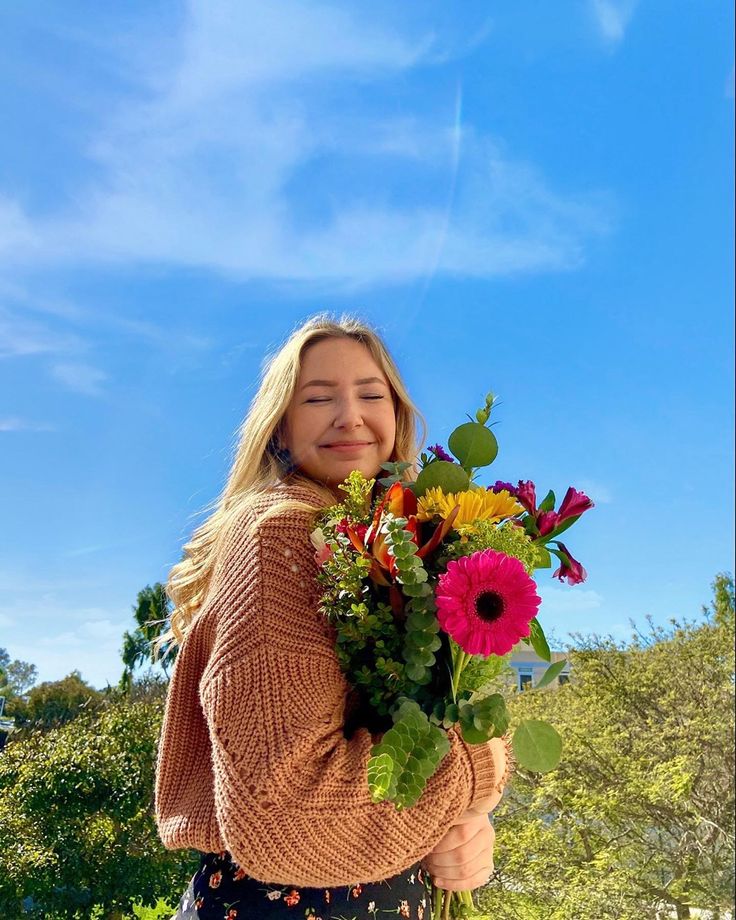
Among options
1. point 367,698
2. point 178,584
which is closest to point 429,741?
point 367,698

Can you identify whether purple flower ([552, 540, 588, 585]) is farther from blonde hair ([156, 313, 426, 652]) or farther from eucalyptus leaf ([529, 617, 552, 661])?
blonde hair ([156, 313, 426, 652])

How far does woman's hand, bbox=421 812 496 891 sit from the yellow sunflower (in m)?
0.37

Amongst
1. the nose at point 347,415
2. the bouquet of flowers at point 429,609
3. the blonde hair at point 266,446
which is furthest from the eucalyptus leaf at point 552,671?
the nose at point 347,415

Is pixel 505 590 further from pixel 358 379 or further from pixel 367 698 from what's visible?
pixel 358 379

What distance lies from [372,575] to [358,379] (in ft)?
1.40

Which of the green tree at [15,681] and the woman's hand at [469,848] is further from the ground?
the green tree at [15,681]

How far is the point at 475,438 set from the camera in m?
1.17

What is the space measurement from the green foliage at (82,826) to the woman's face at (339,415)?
2853mm

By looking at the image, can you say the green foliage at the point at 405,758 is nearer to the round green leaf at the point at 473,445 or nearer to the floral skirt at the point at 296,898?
the floral skirt at the point at 296,898

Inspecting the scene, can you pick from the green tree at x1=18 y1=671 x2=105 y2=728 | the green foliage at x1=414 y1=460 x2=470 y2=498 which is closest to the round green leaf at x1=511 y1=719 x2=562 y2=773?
the green foliage at x1=414 y1=460 x2=470 y2=498

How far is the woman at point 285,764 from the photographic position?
3.14ft

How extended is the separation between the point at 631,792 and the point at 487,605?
516 centimetres

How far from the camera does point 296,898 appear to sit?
3.35 feet

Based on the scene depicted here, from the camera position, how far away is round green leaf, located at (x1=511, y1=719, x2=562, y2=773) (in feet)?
3.43
